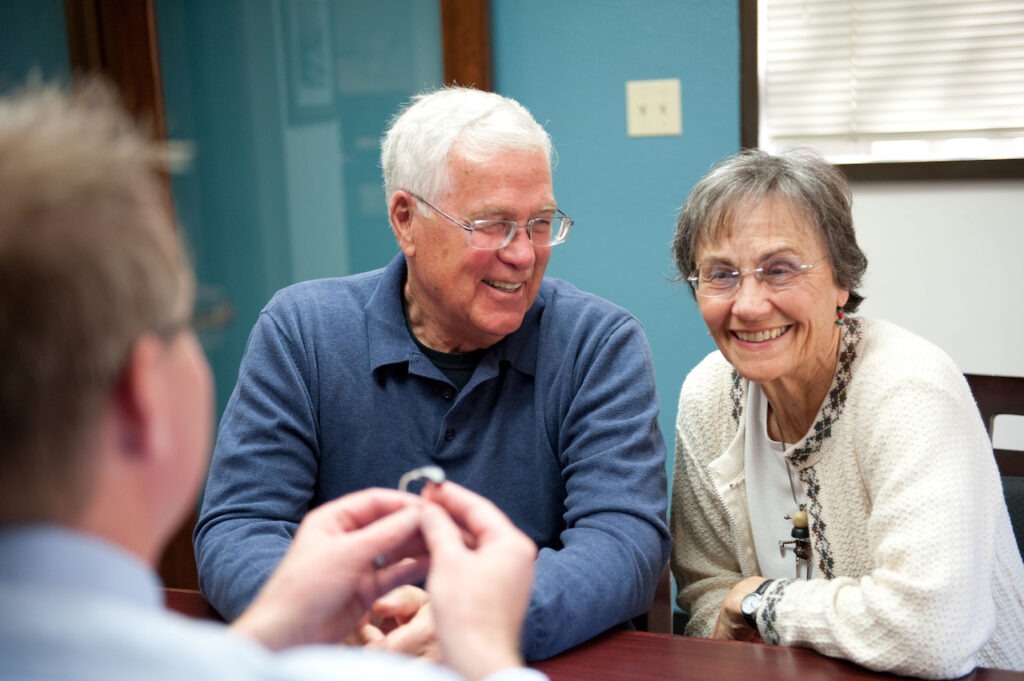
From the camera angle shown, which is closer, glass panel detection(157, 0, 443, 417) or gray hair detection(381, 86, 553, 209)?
gray hair detection(381, 86, 553, 209)

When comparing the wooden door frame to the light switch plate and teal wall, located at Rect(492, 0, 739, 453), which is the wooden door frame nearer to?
teal wall, located at Rect(492, 0, 739, 453)

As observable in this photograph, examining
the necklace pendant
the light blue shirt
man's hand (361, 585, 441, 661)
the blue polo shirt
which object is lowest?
the necklace pendant

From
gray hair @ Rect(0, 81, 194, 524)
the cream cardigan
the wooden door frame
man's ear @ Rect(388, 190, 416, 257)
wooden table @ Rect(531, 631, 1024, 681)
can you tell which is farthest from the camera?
the wooden door frame

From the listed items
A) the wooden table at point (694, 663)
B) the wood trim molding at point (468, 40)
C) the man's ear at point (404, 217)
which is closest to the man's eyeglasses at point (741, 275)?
the man's ear at point (404, 217)

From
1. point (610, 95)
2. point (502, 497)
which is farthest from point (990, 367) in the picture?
point (502, 497)

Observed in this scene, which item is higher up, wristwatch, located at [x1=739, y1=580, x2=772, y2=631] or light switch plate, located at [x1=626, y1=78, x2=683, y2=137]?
light switch plate, located at [x1=626, y1=78, x2=683, y2=137]

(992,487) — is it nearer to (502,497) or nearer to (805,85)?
(502,497)

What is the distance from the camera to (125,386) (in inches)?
21.7

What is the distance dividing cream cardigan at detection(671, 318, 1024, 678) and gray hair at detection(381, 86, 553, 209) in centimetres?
54

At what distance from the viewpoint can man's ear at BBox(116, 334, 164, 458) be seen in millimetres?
550

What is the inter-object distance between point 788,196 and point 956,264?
1.20 meters

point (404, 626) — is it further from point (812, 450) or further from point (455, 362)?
point (812, 450)

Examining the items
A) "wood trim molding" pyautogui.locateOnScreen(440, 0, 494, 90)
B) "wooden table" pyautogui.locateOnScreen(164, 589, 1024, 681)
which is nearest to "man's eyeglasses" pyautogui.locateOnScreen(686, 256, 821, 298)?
"wooden table" pyautogui.locateOnScreen(164, 589, 1024, 681)

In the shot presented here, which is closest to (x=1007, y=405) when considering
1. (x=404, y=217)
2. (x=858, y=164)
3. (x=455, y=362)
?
(x=455, y=362)
